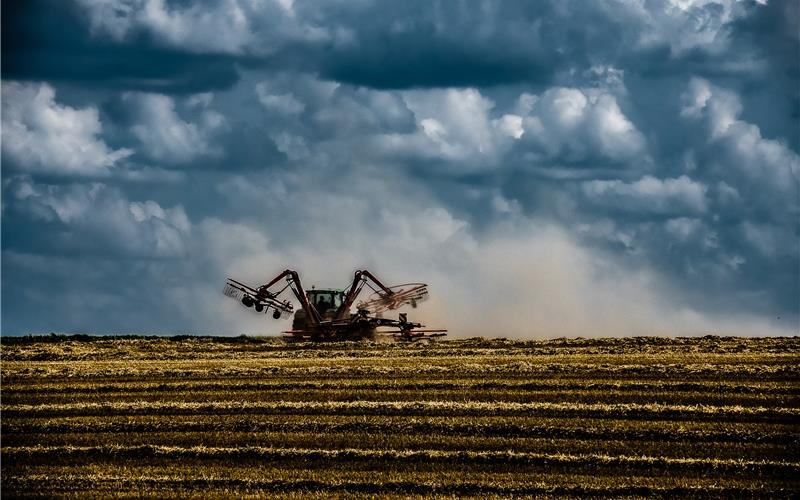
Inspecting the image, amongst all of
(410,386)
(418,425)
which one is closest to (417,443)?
(418,425)

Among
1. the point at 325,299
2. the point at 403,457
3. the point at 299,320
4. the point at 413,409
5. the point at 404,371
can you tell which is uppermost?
A: the point at 325,299

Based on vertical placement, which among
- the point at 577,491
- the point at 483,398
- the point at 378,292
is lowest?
the point at 577,491

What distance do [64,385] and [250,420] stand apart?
7.89 meters

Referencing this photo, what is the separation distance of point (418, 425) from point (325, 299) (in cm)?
1844

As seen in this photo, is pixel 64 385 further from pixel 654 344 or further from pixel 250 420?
pixel 654 344

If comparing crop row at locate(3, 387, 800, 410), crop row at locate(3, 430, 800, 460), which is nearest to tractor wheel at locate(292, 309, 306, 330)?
crop row at locate(3, 387, 800, 410)

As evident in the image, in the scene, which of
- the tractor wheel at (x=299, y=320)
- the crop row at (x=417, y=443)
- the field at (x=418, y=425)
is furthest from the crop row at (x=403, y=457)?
the tractor wheel at (x=299, y=320)

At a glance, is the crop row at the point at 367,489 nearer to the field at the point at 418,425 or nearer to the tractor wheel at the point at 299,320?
the field at the point at 418,425

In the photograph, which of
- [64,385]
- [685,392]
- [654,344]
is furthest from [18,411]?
[654,344]

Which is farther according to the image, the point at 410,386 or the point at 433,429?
the point at 410,386

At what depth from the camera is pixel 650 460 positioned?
856 inches

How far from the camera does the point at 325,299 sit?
42.2m

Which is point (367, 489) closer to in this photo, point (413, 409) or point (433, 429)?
point (433, 429)

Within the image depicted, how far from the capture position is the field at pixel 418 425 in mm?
21203
